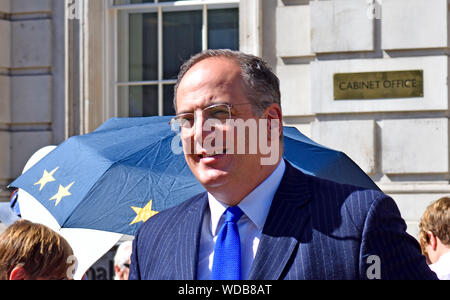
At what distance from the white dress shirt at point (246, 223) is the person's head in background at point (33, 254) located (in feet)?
2.95

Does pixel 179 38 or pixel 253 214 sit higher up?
pixel 179 38

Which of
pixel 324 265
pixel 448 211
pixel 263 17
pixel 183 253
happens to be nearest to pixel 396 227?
pixel 324 265

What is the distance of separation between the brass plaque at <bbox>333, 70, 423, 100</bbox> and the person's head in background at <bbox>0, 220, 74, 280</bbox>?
5.41m

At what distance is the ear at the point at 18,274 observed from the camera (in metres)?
3.16

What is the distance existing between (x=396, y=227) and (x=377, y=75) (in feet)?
19.6

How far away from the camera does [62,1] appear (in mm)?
9602

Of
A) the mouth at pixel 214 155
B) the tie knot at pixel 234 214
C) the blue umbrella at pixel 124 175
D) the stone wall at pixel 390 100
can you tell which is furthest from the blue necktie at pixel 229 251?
the stone wall at pixel 390 100

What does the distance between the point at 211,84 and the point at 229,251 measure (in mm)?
520

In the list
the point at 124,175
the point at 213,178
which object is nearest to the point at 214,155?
the point at 213,178

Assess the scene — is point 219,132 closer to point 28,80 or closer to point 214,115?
point 214,115

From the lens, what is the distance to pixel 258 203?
8.31 feet

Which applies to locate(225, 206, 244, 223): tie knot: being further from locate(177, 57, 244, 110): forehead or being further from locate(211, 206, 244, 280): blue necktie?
locate(177, 57, 244, 110): forehead
